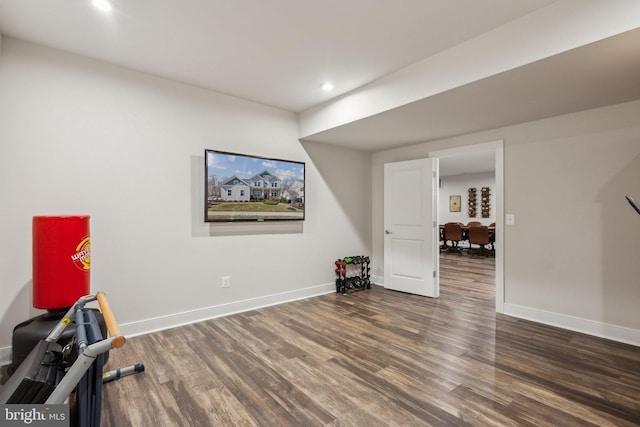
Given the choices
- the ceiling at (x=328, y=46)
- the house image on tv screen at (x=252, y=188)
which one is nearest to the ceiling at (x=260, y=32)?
the ceiling at (x=328, y=46)

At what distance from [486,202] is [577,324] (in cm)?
717

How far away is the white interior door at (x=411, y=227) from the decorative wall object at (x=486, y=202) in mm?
6308

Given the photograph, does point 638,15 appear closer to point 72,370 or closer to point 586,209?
point 586,209

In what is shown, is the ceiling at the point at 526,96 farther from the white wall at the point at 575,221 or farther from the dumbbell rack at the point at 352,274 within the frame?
the dumbbell rack at the point at 352,274

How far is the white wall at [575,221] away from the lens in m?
2.84

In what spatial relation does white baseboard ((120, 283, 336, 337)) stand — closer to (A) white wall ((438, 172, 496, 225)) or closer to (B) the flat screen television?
(B) the flat screen television

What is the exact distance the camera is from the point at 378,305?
3.93 meters

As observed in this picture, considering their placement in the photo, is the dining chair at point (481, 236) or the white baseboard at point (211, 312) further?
the dining chair at point (481, 236)

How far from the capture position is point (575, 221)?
3.12m

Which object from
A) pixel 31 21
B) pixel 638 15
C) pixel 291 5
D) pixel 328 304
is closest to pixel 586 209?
pixel 638 15

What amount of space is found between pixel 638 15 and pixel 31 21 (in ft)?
12.8

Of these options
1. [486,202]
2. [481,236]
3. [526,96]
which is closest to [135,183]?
[526,96]

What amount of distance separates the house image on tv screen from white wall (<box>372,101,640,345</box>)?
2.66 m

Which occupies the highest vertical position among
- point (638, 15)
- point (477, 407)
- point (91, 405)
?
point (638, 15)
